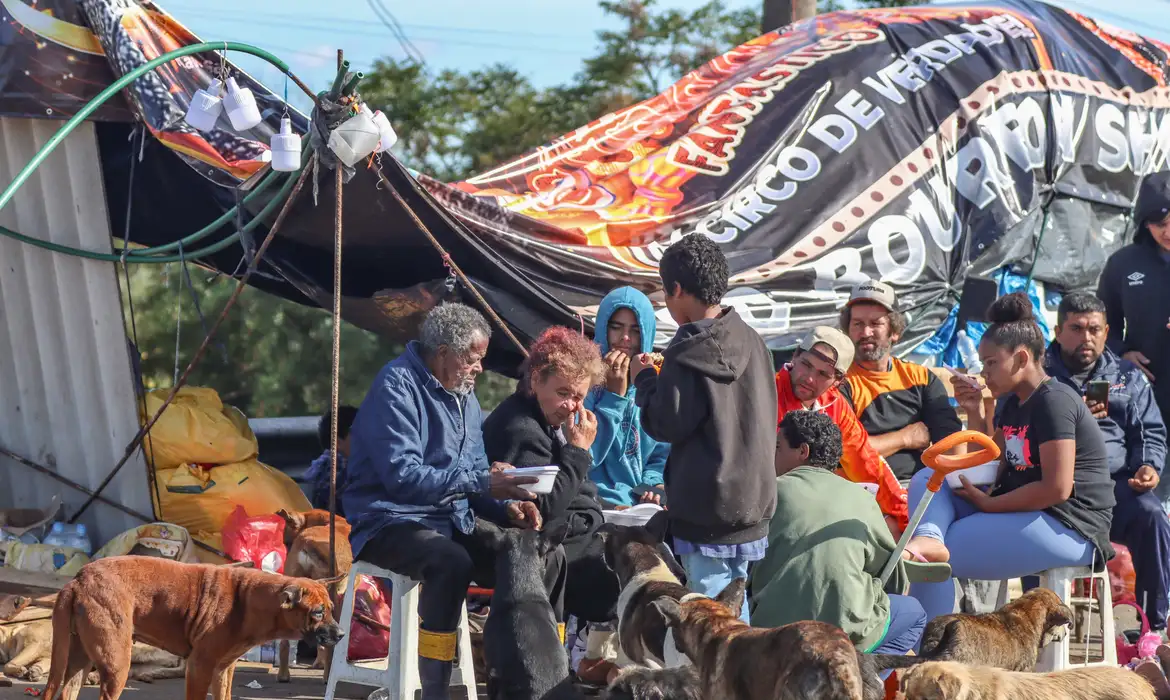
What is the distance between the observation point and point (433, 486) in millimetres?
4789

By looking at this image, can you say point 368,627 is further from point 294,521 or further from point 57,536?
point 57,536

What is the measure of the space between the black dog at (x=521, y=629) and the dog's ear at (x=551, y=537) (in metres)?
0.04

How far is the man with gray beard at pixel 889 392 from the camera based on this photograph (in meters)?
6.13

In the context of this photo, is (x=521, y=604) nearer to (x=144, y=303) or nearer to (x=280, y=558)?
Answer: (x=280, y=558)

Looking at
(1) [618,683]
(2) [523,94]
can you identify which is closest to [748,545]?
(1) [618,683]

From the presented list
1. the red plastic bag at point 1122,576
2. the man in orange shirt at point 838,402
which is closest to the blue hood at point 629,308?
the man in orange shirt at point 838,402

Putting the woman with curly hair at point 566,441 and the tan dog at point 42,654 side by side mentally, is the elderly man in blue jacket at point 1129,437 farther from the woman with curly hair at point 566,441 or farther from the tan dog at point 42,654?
the tan dog at point 42,654

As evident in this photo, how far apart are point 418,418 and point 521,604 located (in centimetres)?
78

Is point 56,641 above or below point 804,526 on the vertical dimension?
below

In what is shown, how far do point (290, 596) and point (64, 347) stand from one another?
8.71 feet

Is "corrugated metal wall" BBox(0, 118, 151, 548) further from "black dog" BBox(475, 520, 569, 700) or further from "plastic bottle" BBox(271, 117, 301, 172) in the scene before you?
"black dog" BBox(475, 520, 569, 700)

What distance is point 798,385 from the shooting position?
5.78m

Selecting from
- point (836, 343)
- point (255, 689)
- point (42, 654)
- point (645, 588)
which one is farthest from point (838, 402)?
point (42, 654)

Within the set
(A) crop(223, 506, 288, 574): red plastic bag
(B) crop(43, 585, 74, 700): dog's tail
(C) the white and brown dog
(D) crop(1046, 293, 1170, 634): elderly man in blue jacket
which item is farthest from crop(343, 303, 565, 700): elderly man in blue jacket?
(D) crop(1046, 293, 1170, 634): elderly man in blue jacket
